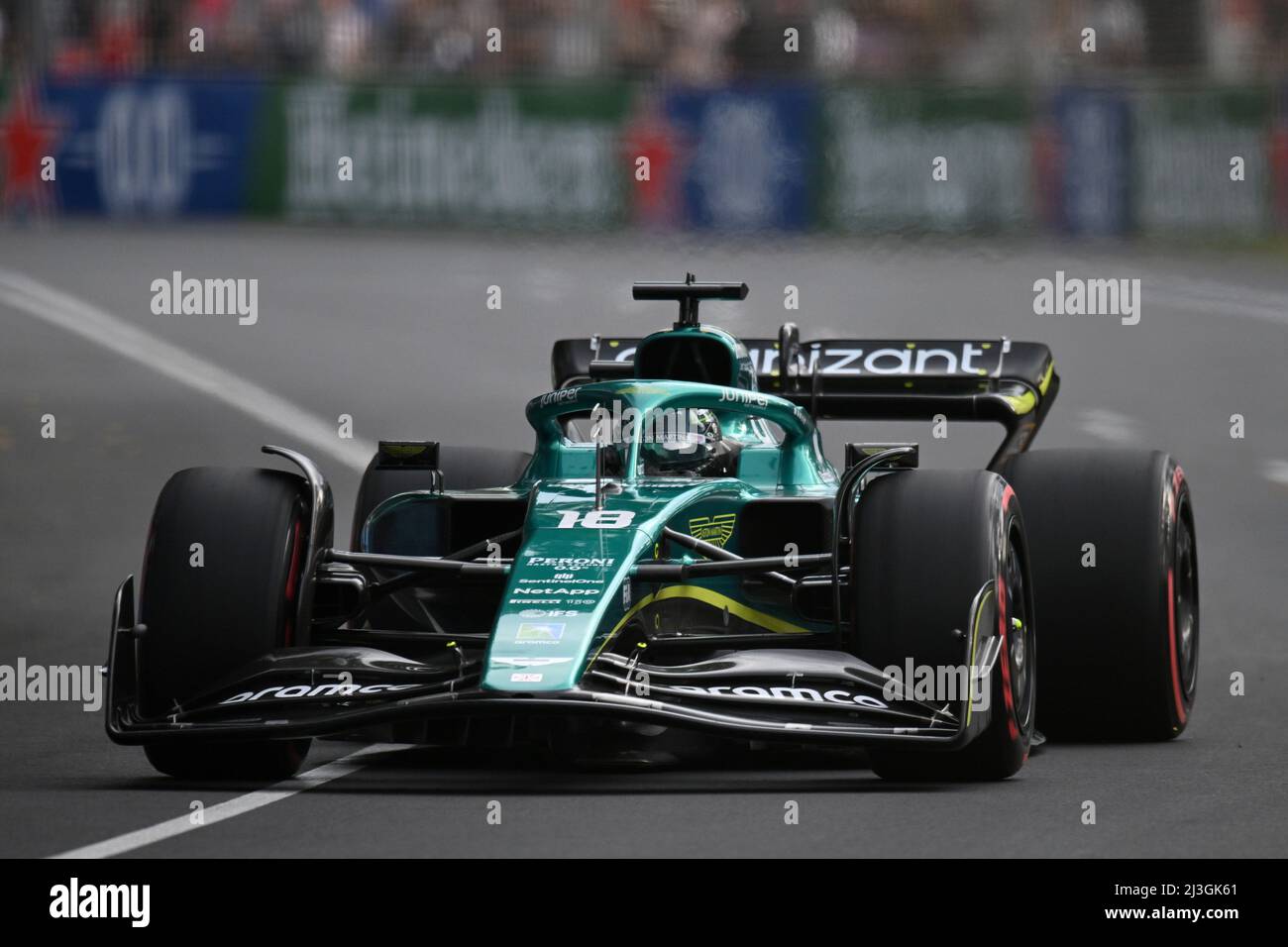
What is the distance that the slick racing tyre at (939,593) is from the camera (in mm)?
8820

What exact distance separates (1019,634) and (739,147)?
75.2ft

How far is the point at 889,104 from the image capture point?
31906 mm

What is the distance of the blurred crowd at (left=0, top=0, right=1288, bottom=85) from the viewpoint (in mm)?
Result: 32406

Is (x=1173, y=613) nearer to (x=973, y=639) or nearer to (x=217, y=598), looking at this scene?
(x=973, y=639)

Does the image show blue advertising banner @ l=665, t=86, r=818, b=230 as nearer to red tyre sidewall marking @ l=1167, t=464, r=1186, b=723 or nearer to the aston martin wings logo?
red tyre sidewall marking @ l=1167, t=464, r=1186, b=723

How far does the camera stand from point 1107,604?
10.5m

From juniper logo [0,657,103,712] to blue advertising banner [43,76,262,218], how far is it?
838 inches

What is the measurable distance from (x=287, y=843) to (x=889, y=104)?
2512cm

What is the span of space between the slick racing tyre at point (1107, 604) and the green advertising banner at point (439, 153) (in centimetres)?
2185

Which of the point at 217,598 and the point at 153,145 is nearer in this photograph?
the point at 217,598

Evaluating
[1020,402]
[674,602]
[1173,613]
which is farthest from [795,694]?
[1020,402]

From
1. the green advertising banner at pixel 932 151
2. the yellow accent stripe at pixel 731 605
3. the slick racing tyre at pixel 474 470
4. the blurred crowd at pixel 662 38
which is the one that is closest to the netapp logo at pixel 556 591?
the yellow accent stripe at pixel 731 605

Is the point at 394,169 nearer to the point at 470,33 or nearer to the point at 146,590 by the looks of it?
the point at 470,33


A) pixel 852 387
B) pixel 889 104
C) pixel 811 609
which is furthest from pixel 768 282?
pixel 811 609
